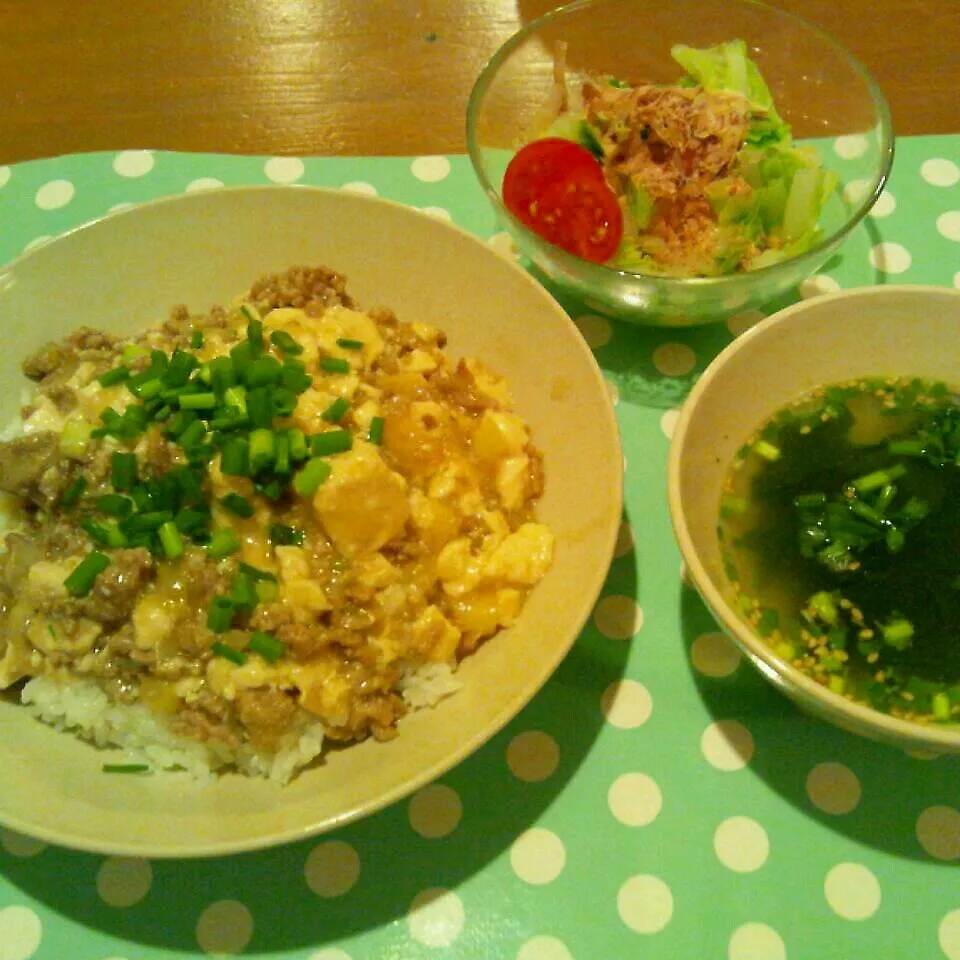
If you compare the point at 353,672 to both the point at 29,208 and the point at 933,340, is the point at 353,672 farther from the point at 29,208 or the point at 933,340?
the point at 29,208

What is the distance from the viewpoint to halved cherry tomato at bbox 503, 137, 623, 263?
2.44 meters

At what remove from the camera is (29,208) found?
2.93 meters

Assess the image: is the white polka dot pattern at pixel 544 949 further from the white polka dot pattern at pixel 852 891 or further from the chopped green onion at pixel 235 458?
the chopped green onion at pixel 235 458

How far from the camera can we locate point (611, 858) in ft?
5.95

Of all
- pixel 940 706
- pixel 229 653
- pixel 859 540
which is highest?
pixel 229 653

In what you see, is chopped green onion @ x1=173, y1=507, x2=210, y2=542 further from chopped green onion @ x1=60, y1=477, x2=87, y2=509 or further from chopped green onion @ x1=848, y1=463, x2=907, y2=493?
chopped green onion @ x1=848, y1=463, x2=907, y2=493

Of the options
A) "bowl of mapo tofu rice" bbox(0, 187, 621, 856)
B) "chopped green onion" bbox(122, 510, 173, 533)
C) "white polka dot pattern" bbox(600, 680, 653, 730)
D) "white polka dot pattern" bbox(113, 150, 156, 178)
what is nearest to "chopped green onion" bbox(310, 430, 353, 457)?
"bowl of mapo tofu rice" bbox(0, 187, 621, 856)

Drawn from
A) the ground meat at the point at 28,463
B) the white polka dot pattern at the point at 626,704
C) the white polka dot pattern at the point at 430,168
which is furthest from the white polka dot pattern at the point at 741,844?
the white polka dot pattern at the point at 430,168

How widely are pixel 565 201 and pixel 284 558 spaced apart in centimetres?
129

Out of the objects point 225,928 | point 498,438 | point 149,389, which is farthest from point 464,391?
point 225,928

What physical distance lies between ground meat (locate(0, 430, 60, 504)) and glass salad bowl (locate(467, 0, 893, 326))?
4.30ft

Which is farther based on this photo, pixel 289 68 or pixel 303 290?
pixel 289 68

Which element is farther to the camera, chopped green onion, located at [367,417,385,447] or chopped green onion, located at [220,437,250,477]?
chopped green onion, located at [367,417,385,447]

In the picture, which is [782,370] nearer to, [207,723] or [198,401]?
[198,401]
